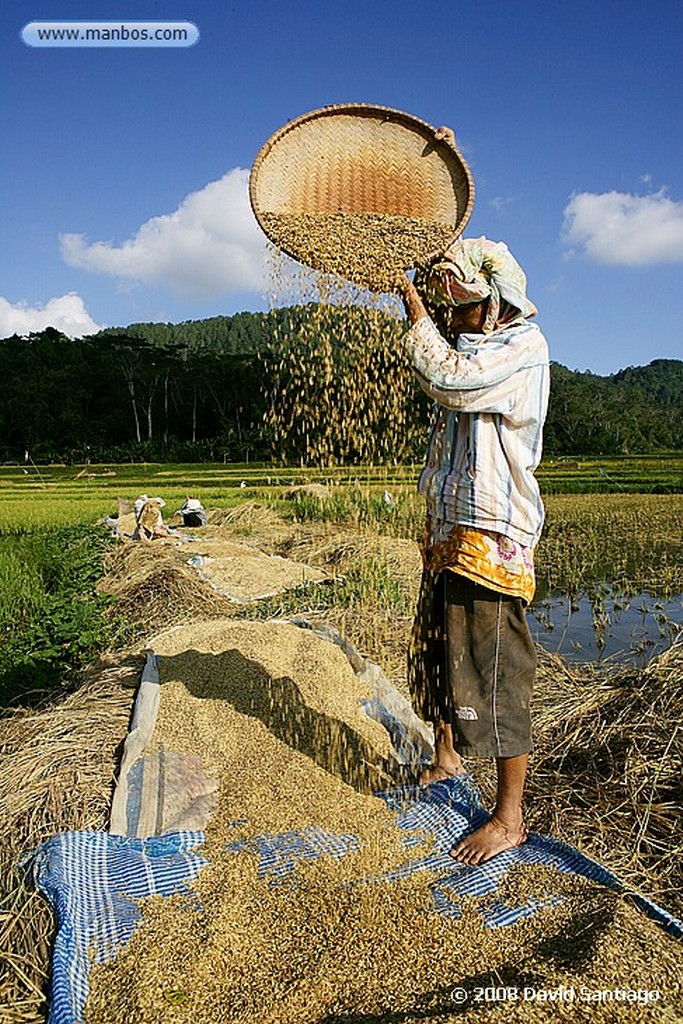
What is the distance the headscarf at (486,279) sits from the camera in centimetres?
180

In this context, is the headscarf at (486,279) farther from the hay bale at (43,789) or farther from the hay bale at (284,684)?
the hay bale at (43,789)

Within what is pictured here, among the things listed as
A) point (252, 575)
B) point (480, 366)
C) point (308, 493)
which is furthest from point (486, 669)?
point (308, 493)

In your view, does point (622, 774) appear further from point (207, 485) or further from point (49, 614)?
point (207, 485)

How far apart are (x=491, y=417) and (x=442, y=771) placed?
3.25 feet

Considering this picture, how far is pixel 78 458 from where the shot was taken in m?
27.4

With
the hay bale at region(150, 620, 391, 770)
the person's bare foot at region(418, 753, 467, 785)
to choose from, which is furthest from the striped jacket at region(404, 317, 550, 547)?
the hay bale at region(150, 620, 391, 770)

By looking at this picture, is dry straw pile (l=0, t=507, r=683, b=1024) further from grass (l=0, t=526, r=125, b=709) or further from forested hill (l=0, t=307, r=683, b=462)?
forested hill (l=0, t=307, r=683, b=462)

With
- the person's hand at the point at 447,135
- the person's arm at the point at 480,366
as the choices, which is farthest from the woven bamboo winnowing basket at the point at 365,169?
the person's arm at the point at 480,366

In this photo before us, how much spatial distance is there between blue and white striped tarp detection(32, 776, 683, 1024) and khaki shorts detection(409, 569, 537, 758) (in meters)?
0.24

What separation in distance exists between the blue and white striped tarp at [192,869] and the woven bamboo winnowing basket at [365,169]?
169 cm

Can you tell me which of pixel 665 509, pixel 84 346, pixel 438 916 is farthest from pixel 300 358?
pixel 84 346

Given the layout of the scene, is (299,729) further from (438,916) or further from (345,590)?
(345,590)

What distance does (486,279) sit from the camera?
1828 mm

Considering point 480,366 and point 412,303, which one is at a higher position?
point 412,303
